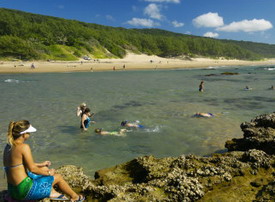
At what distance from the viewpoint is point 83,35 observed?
10912 cm

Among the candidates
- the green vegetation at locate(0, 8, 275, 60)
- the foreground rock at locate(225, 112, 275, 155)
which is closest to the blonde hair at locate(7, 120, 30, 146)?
the foreground rock at locate(225, 112, 275, 155)

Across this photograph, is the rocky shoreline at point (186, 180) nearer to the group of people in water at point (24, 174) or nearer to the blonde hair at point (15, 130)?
the group of people in water at point (24, 174)

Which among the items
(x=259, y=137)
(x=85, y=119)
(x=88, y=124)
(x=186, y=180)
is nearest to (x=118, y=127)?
(x=88, y=124)

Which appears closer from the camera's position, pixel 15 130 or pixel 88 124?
pixel 15 130

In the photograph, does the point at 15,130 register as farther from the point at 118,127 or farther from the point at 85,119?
the point at 118,127

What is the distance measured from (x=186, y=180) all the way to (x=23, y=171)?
2.93 m

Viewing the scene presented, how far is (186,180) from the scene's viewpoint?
4.52 m

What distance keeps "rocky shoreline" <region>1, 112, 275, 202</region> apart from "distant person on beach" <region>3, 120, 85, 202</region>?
956 millimetres

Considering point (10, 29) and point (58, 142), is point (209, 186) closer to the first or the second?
point (58, 142)

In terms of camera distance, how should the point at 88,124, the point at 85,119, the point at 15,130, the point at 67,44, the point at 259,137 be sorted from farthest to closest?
the point at 67,44, the point at 88,124, the point at 85,119, the point at 259,137, the point at 15,130

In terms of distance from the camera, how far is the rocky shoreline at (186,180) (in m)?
4.30

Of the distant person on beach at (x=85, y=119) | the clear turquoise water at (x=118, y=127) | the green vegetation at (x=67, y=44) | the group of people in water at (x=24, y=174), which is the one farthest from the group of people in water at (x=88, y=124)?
the green vegetation at (x=67, y=44)

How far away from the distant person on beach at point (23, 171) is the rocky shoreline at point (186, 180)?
3.14 feet

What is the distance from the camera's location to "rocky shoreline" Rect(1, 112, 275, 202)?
14.1 feet
